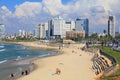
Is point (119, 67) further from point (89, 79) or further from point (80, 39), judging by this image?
point (80, 39)

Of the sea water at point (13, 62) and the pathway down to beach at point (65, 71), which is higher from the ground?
the pathway down to beach at point (65, 71)

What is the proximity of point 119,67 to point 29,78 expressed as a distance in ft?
34.1

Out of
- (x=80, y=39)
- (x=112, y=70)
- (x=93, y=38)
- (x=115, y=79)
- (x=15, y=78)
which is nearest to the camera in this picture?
(x=115, y=79)

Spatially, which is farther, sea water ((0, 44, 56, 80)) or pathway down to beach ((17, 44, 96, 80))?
sea water ((0, 44, 56, 80))

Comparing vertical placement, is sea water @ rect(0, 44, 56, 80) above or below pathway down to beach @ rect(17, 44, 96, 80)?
below

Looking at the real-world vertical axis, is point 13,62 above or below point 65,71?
below

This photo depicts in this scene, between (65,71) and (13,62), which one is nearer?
(65,71)

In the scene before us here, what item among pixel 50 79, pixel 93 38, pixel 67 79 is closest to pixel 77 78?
pixel 67 79

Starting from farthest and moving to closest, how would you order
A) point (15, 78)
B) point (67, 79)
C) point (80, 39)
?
1. point (80, 39)
2. point (15, 78)
3. point (67, 79)

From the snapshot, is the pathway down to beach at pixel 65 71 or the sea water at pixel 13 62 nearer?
the pathway down to beach at pixel 65 71

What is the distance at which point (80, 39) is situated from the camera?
195 m

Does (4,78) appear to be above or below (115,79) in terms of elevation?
below

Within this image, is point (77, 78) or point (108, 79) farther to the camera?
point (77, 78)

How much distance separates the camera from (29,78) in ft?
115
